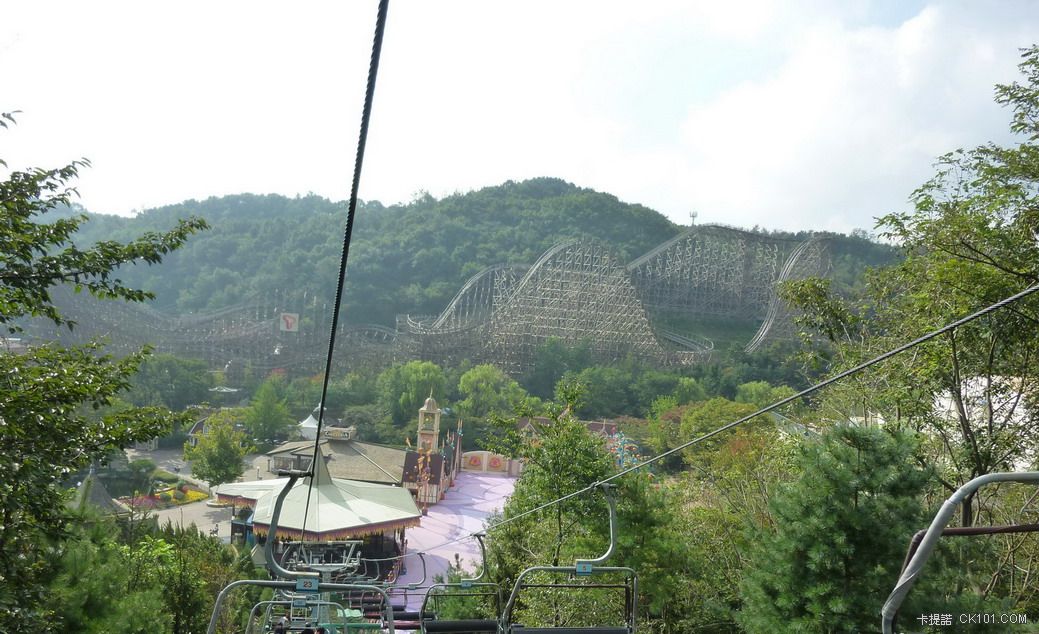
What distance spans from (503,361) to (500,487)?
456 inches

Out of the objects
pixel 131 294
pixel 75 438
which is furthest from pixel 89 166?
pixel 75 438

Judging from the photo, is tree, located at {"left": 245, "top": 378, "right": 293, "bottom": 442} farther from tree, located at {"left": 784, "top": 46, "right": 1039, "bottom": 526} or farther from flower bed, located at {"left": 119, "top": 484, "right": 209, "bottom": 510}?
tree, located at {"left": 784, "top": 46, "right": 1039, "bottom": 526}

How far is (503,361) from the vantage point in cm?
4094

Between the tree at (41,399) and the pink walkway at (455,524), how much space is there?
36.2 ft

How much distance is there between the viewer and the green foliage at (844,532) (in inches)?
188

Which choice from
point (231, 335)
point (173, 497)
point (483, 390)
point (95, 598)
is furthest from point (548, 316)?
point (95, 598)

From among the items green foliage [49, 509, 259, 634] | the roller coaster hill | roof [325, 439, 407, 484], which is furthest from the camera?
the roller coaster hill

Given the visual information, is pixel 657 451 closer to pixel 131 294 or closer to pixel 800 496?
pixel 800 496

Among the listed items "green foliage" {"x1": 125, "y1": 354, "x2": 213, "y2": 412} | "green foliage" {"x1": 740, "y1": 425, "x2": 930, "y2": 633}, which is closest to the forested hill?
"green foliage" {"x1": 125, "y1": 354, "x2": 213, "y2": 412}

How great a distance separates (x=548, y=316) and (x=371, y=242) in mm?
22721

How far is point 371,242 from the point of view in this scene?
57.7 metres

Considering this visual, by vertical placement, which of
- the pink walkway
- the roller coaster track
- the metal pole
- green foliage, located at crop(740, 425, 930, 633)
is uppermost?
the roller coaster track

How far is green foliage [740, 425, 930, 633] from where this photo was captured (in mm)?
4770

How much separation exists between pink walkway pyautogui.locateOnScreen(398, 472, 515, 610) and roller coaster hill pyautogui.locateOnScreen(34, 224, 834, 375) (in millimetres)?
10133
